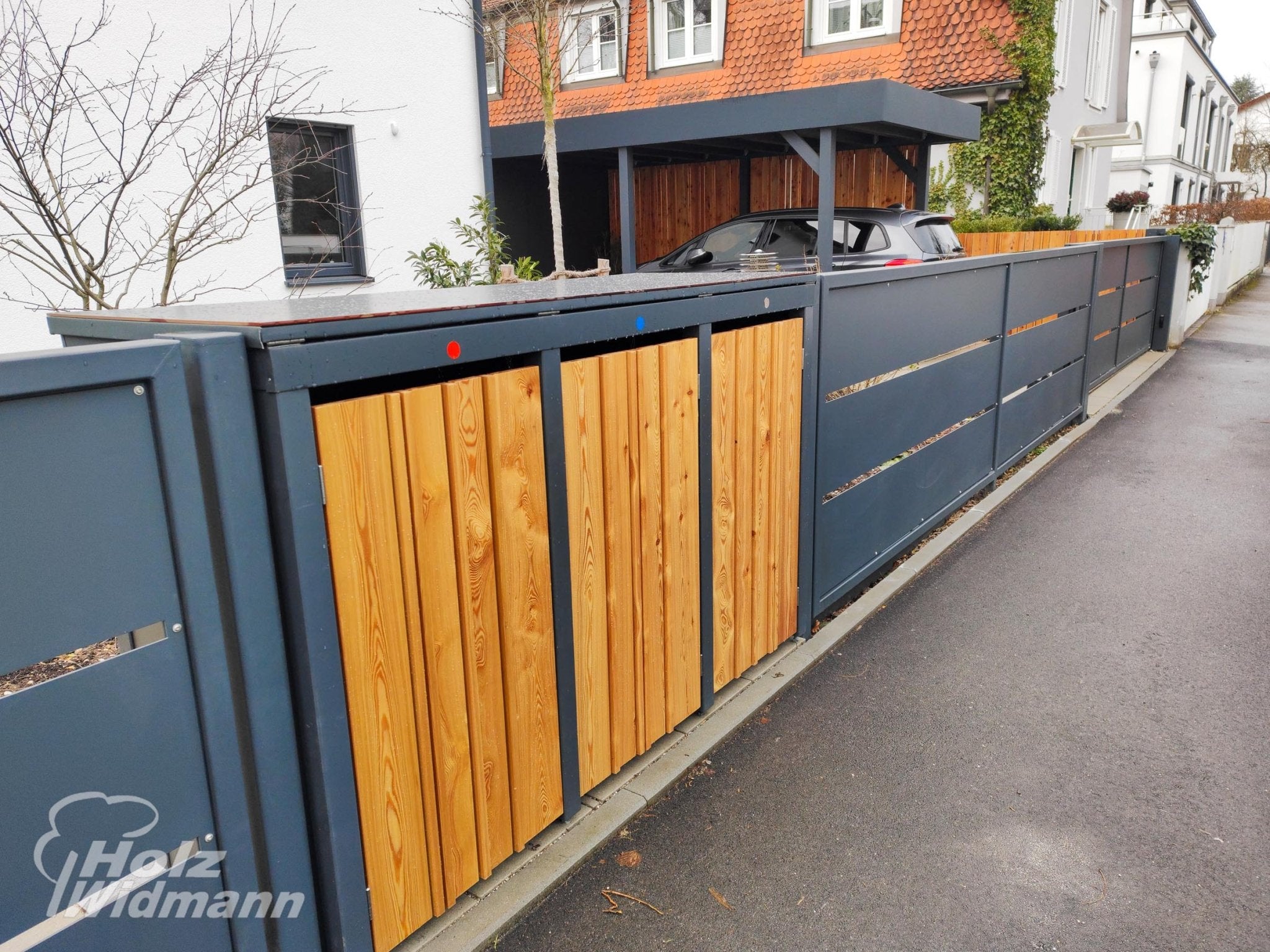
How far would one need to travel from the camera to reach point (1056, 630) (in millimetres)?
4820

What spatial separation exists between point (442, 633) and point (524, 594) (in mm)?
355

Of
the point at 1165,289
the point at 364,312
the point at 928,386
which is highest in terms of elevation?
the point at 364,312

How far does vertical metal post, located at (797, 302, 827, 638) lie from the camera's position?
4.23m

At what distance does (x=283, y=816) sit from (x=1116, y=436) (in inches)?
352

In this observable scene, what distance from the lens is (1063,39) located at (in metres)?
19.1

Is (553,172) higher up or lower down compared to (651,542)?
higher up

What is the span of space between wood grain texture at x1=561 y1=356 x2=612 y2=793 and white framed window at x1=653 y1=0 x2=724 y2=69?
17997 mm

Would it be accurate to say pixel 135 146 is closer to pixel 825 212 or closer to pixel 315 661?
pixel 315 661

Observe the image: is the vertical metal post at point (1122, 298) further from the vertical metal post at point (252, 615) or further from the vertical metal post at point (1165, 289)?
the vertical metal post at point (252, 615)

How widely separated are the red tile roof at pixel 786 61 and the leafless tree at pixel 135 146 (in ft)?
36.6

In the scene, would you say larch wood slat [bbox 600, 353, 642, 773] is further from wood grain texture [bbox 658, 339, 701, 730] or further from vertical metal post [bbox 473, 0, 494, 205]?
vertical metal post [bbox 473, 0, 494, 205]

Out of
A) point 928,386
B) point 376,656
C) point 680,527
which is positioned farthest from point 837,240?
point 376,656

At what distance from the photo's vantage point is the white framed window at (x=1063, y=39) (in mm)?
18531

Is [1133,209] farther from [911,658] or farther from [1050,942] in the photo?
[1050,942]
